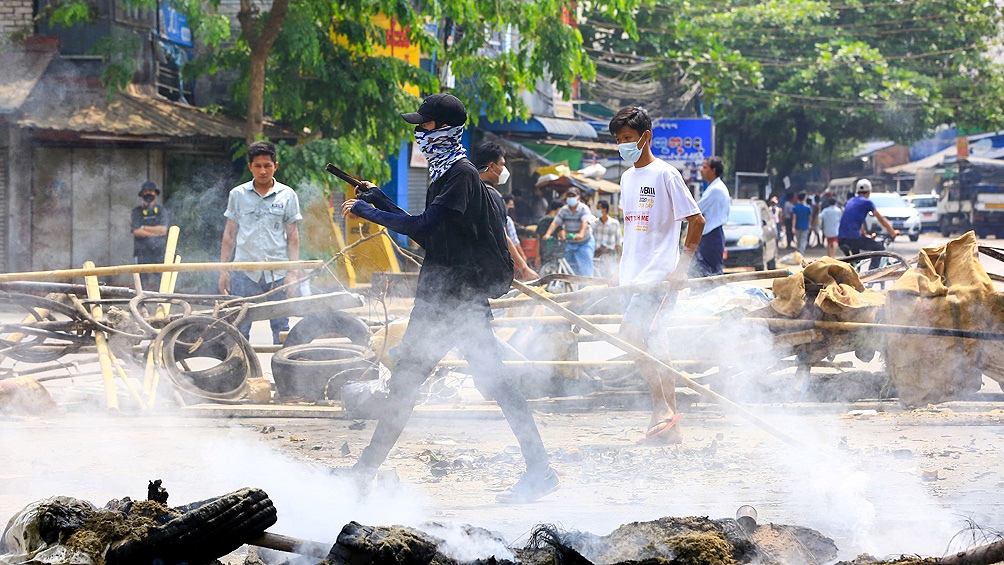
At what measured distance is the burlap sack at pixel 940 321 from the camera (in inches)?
242

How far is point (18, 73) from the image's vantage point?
1549 centimetres

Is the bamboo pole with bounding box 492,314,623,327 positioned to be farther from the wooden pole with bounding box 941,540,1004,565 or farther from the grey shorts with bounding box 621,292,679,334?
the wooden pole with bounding box 941,540,1004,565

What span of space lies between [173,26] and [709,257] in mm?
12374

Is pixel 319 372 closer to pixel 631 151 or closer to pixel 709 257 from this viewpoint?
pixel 631 151

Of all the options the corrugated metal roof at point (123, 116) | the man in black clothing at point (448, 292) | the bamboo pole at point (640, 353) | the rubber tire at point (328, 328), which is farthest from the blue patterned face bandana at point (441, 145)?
the corrugated metal roof at point (123, 116)

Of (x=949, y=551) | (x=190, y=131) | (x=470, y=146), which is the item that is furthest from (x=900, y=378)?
(x=470, y=146)

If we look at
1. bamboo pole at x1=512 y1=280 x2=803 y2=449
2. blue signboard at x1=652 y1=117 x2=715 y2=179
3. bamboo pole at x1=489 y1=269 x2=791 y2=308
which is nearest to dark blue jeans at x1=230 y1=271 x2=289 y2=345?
bamboo pole at x1=489 y1=269 x2=791 y2=308

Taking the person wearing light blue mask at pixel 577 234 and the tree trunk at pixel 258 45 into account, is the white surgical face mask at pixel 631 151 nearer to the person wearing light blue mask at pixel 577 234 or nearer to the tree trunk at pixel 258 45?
the tree trunk at pixel 258 45

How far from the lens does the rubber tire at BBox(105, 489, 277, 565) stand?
3.12 m

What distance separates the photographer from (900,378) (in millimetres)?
6367

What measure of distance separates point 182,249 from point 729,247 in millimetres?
12325

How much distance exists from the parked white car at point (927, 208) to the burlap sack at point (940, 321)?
4168cm

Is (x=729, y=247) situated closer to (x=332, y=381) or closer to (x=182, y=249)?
(x=182, y=249)

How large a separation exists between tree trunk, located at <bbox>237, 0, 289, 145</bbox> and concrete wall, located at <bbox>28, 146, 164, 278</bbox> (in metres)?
2.92
